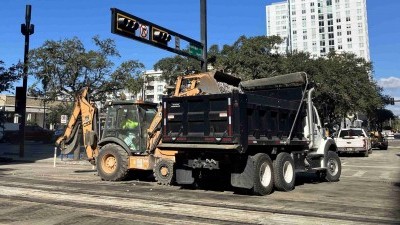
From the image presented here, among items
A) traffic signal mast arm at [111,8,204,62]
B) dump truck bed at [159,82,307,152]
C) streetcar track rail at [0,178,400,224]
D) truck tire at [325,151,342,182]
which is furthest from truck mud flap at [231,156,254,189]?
traffic signal mast arm at [111,8,204,62]

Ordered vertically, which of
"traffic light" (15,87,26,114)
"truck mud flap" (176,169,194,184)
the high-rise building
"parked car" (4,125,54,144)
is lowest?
"truck mud flap" (176,169,194,184)

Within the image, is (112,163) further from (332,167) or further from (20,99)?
(20,99)

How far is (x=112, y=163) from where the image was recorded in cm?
1461

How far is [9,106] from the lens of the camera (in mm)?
83500

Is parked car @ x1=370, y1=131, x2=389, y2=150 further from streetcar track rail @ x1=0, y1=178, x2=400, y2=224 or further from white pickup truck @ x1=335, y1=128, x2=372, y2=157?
streetcar track rail @ x1=0, y1=178, x2=400, y2=224

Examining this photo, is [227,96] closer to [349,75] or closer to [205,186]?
[205,186]

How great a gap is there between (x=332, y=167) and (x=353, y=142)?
15225 millimetres

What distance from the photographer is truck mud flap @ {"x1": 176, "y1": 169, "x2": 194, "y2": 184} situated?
469 inches

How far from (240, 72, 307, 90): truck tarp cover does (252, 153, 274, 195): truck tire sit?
3344 mm

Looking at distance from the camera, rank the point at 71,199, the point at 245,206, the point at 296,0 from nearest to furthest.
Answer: the point at 245,206
the point at 71,199
the point at 296,0

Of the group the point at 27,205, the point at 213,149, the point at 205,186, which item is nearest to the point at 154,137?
the point at 205,186

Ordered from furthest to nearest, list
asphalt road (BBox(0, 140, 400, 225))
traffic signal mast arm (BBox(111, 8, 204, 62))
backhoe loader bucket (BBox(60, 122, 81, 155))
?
backhoe loader bucket (BBox(60, 122, 81, 155)) → traffic signal mast arm (BBox(111, 8, 204, 62)) → asphalt road (BBox(0, 140, 400, 225))

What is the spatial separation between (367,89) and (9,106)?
6941 centimetres

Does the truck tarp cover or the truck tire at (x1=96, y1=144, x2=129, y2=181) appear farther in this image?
the truck tire at (x1=96, y1=144, x2=129, y2=181)
